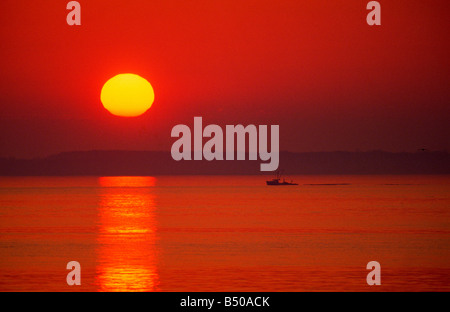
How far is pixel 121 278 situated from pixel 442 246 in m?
30.8

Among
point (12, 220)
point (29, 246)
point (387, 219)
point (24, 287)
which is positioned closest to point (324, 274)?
point (24, 287)

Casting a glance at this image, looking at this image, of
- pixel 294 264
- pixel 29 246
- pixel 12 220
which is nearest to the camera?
pixel 294 264

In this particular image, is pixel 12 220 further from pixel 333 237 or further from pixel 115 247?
pixel 333 237

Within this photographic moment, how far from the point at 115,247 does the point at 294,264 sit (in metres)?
18.5

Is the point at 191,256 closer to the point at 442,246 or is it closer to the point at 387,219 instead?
the point at 442,246

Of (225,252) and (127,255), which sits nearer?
(127,255)

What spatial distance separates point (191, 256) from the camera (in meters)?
49.7

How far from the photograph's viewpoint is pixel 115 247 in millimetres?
57031
